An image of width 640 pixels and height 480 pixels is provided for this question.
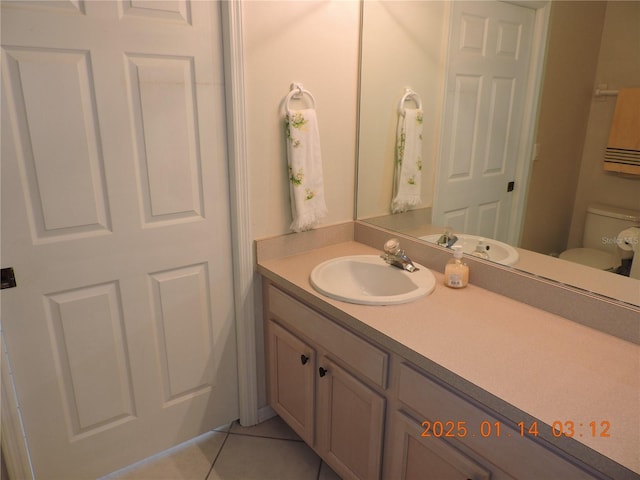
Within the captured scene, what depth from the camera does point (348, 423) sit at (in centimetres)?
153

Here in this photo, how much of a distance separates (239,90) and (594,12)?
3.72 feet

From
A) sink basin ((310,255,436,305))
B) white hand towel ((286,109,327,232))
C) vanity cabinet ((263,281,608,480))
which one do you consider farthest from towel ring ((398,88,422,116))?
vanity cabinet ((263,281,608,480))

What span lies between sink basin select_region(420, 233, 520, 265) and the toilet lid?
0.53 feet

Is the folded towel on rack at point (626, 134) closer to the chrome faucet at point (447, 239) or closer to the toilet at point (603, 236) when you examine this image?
the toilet at point (603, 236)

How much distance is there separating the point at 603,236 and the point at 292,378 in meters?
1.21

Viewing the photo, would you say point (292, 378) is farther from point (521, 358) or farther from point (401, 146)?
point (401, 146)

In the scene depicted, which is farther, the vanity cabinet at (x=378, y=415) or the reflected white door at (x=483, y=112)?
the reflected white door at (x=483, y=112)

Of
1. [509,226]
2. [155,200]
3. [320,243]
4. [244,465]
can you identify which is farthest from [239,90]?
[244,465]

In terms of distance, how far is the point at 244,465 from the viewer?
1.84 m

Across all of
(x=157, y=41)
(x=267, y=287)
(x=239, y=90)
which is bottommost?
(x=267, y=287)

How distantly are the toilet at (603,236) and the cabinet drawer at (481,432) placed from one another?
62cm

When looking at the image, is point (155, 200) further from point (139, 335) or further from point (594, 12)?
point (594, 12)

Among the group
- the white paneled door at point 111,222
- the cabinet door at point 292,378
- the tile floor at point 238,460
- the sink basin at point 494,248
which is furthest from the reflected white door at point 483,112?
the tile floor at point 238,460

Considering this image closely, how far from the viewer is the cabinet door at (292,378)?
5.56ft
